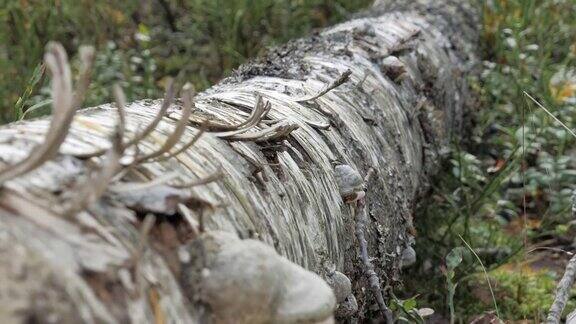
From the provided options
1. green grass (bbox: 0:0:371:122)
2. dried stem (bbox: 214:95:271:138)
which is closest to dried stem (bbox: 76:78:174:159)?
dried stem (bbox: 214:95:271:138)

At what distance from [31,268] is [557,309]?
3.36ft

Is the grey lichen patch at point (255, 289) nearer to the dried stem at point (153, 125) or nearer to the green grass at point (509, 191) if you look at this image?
the dried stem at point (153, 125)

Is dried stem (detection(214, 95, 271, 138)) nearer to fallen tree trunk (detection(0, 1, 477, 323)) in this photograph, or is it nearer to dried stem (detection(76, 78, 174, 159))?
fallen tree trunk (detection(0, 1, 477, 323))

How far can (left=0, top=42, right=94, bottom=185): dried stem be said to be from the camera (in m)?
0.64

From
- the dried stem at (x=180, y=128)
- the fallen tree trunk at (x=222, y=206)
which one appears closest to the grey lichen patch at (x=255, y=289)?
the fallen tree trunk at (x=222, y=206)

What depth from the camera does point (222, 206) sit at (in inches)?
33.2

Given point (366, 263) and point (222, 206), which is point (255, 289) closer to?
point (222, 206)

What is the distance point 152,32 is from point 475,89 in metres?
1.98

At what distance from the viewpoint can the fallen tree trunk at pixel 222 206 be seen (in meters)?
0.63

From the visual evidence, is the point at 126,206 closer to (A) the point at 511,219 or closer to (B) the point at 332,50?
(B) the point at 332,50

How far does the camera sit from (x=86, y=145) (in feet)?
2.64

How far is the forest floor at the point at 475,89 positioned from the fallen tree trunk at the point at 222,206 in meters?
0.21

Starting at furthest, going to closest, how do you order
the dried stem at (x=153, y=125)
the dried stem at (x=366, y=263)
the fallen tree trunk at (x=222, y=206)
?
the dried stem at (x=366, y=263)
the dried stem at (x=153, y=125)
the fallen tree trunk at (x=222, y=206)

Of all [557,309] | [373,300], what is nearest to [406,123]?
[373,300]
